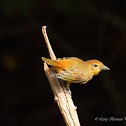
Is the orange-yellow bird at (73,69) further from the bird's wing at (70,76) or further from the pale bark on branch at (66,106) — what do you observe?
the pale bark on branch at (66,106)

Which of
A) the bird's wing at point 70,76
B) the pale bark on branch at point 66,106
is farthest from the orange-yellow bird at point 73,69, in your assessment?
the pale bark on branch at point 66,106

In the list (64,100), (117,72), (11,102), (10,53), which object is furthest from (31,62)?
(64,100)

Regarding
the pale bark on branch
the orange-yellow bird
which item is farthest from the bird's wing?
the pale bark on branch

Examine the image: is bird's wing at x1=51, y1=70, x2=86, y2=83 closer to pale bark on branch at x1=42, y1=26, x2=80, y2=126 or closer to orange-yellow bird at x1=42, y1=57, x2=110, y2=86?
orange-yellow bird at x1=42, y1=57, x2=110, y2=86

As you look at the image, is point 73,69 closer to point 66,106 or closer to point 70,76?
point 70,76

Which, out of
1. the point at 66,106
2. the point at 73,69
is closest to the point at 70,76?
the point at 73,69

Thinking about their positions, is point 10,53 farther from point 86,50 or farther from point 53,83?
point 53,83

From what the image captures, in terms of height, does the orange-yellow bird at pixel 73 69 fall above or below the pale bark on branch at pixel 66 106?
above

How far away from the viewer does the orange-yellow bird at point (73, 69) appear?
303cm

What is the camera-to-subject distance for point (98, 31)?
5480 millimetres

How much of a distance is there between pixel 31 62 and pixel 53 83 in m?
Result: 2.76

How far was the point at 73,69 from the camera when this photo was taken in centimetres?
325

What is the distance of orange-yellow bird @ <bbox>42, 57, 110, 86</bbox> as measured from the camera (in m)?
3.03

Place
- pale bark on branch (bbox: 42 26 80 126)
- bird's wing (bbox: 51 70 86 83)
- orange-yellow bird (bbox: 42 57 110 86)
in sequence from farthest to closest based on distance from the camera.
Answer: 1. orange-yellow bird (bbox: 42 57 110 86)
2. bird's wing (bbox: 51 70 86 83)
3. pale bark on branch (bbox: 42 26 80 126)
